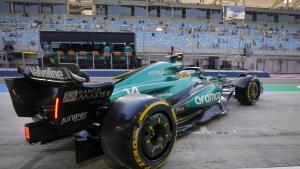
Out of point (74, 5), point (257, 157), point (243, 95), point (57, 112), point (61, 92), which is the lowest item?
point (257, 157)

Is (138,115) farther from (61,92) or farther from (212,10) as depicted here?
(212,10)

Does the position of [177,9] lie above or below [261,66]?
above

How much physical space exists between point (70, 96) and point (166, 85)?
1782 millimetres

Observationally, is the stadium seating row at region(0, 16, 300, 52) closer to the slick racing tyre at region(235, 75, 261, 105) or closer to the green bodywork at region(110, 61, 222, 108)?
the slick racing tyre at region(235, 75, 261, 105)

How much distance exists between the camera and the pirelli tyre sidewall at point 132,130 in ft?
7.16

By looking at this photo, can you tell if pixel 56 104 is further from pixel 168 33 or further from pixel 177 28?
pixel 168 33

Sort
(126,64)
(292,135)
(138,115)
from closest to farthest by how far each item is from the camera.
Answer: (138,115) < (292,135) < (126,64)

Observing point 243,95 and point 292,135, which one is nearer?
point 292,135

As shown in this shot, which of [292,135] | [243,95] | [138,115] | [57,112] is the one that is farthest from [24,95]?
[243,95]

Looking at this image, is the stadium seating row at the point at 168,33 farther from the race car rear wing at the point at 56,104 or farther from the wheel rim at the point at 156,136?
the wheel rim at the point at 156,136

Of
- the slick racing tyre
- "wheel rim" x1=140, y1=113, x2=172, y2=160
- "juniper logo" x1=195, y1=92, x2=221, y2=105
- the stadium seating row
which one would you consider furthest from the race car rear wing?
the stadium seating row

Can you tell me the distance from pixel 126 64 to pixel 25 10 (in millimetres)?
23048

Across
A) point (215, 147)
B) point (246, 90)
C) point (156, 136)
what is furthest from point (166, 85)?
point (246, 90)

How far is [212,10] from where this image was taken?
34562mm
